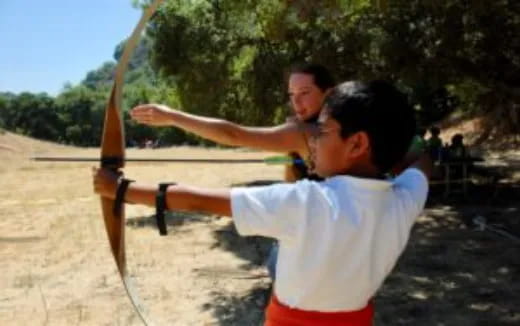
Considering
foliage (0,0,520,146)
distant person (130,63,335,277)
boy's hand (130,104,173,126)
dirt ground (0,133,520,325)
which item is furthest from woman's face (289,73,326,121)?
foliage (0,0,520,146)

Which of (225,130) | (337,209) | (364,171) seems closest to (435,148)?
(225,130)

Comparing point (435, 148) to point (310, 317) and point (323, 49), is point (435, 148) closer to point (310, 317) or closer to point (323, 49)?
point (323, 49)

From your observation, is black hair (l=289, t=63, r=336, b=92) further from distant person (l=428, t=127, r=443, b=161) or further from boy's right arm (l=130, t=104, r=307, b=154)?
distant person (l=428, t=127, r=443, b=161)

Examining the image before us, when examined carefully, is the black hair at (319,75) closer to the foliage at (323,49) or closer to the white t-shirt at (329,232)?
the white t-shirt at (329,232)

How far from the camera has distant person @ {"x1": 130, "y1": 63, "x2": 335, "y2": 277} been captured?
2.07m

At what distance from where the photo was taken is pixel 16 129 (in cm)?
4666

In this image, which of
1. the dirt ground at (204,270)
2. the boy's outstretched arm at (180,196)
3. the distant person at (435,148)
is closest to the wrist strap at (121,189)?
the boy's outstretched arm at (180,196)

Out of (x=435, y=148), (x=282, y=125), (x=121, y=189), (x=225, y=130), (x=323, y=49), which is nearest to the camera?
(x=121, y=189)

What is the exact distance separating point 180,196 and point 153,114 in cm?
74

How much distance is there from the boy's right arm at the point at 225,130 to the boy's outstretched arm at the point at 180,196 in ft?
1.86

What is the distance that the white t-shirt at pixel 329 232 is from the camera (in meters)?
1.28

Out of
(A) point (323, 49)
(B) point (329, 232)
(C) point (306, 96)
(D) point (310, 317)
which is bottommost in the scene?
(D) point (310, 317)

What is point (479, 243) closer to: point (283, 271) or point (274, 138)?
point (274, 138)

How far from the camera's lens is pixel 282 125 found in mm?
2393
